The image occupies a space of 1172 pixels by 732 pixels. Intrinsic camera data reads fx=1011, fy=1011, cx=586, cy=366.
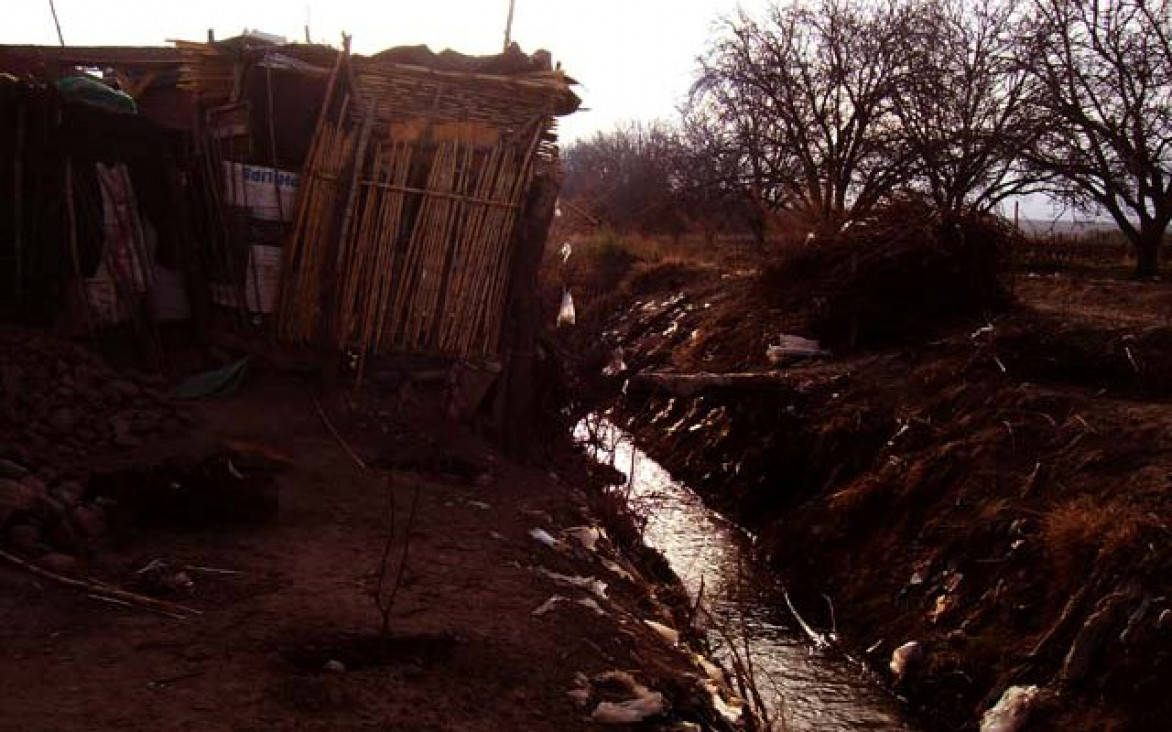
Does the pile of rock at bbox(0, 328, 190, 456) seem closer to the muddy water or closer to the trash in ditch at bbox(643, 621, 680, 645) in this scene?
the trash in ditch at bbox(643, 621, 680, 645)

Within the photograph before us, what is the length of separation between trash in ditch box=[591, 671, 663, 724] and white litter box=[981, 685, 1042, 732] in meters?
2.14

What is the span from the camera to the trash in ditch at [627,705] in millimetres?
3788

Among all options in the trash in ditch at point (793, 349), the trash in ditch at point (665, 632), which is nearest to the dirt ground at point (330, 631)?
the trash in ditch at point (665, 632)

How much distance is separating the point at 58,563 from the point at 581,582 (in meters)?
2.55

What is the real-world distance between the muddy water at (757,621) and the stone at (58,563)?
2761 millimetres

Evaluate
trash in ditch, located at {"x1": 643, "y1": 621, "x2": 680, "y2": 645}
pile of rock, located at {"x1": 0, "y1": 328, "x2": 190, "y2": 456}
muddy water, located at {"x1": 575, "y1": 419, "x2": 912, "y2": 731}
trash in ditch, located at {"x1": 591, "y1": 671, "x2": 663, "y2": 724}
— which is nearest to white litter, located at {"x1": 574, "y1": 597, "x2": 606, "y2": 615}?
trash in ditch, located at {"x1": 643, "y1": 621, "x2": 680, "y2": 645}

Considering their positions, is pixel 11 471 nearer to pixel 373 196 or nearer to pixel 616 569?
pixel 616 569

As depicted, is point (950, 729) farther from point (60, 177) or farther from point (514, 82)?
point (60, 177)

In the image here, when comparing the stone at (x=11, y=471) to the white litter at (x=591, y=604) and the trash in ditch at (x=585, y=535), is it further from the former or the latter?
the trash in ditch at (x=585, y=535)

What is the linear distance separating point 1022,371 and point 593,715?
20.8 feet

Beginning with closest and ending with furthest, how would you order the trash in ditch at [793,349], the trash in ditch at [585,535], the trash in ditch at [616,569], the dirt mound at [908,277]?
the trash in ditch at [616,569] < the trash in ditch at [585,535] < the dirt mound at [908,277] < the trash in ditch at [793,349]

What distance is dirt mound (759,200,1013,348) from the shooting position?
11008 millimetres

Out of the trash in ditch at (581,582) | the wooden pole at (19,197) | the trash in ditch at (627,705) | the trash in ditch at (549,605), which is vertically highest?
the wooden pole at (19,197)

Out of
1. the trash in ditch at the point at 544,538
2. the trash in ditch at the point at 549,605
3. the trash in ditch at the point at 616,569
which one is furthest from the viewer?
the trash in ditch at the point at 616,569
